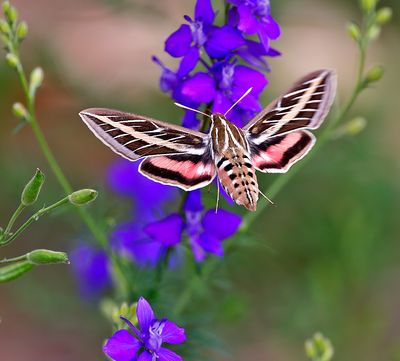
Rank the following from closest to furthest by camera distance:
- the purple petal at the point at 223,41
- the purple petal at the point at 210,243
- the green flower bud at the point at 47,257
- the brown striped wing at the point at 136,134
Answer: the green flower bud at the point at 47,257 → the brown striped wing at the point at 136,134 → the purple petal at the point at 223,41 → the purple petal at the point at 210,243


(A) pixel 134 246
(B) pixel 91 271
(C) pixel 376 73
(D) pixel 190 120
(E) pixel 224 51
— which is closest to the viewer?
(E) pixel 224 51

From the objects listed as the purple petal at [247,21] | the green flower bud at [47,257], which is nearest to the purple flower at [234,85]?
the purple petal at [247,21]

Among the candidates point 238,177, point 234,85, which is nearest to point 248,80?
point 234,85

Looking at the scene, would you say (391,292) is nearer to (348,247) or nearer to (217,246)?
(348,247)

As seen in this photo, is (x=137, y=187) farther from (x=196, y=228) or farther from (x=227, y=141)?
(x=227, y=141)

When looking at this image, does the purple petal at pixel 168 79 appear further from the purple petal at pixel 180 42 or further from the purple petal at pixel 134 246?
the purple petal at pixel 134 246

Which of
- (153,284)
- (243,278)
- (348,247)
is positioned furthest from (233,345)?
(153,284)
